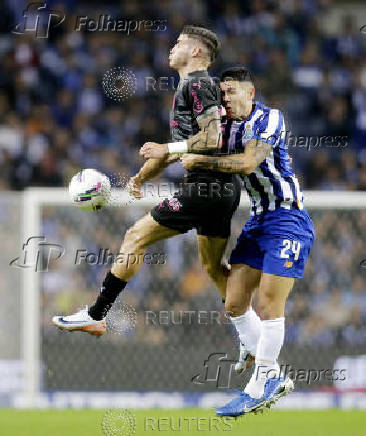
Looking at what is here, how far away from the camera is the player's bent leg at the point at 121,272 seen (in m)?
6.50

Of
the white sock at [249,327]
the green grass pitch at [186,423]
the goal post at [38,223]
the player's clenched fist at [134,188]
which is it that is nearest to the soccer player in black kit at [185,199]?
the player's clenched fist at [134,188]

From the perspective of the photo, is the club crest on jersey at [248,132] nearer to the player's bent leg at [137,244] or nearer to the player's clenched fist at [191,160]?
the player's clenched fist at [191,160]

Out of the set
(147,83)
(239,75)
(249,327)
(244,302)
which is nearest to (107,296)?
(244,302)

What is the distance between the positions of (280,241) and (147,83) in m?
6.29

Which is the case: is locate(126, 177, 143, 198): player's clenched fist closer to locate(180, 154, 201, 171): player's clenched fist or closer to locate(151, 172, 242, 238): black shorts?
locate(151, 172, 242, 238): black shorts

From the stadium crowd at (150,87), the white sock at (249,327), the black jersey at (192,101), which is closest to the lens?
Answer: the black jersey at (192,101)

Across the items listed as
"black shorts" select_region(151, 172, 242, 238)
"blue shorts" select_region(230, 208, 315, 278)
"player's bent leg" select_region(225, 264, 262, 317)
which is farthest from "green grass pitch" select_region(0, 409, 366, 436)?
"black shorts" select_region(151, 172, 242, 238)

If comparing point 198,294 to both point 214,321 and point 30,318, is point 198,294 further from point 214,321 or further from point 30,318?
point 30,318

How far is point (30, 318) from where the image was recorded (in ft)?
31.1

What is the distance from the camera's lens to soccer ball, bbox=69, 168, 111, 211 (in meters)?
6.48

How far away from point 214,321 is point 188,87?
11.3ft

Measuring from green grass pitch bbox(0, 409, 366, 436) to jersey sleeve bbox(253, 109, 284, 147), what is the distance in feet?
7.11

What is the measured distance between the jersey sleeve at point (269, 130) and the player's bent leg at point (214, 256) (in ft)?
2.90

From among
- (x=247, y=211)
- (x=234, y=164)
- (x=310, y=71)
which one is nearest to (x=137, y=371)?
(x=247, y=211)
